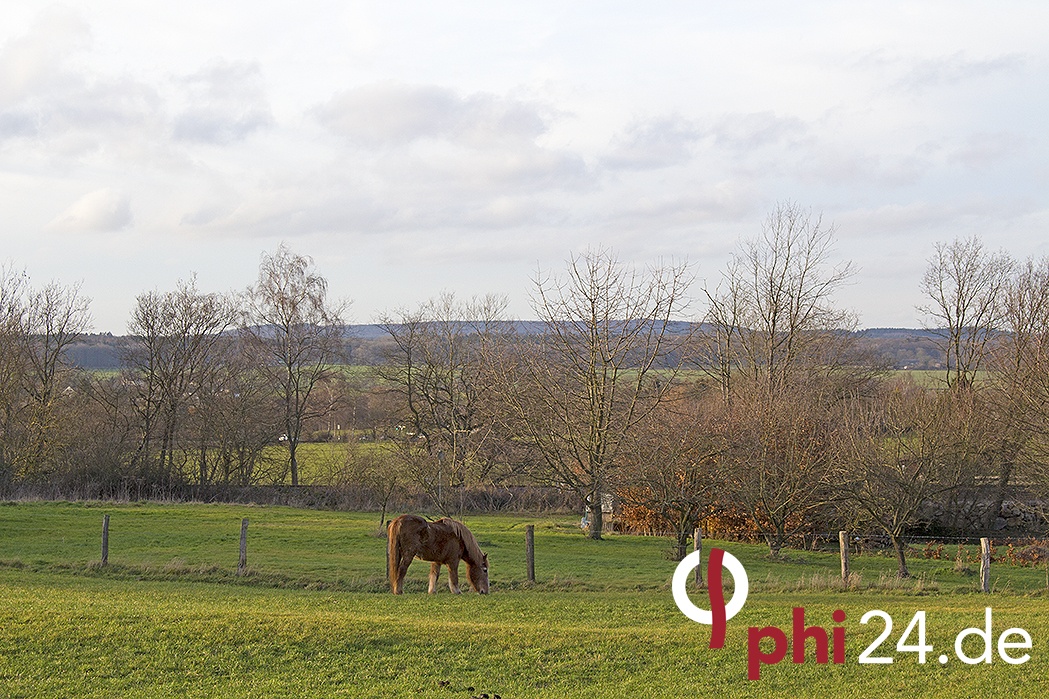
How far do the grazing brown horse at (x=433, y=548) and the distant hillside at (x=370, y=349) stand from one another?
793 inches

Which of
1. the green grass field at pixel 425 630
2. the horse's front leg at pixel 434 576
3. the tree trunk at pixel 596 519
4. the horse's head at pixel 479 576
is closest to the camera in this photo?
the green grass field at pixel 425 630

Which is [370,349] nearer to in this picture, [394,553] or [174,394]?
[174,394]

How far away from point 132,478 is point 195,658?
34.6 meters

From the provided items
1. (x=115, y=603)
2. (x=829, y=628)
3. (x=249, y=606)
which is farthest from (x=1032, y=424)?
(x=115, y=603)

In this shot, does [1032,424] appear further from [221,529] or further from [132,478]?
[132,478]

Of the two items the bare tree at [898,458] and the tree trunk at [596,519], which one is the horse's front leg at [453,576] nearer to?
the bare tree at [898,458]

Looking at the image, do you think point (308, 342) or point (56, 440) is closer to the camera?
point (56, 440)

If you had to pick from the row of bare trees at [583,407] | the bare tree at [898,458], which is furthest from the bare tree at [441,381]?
the bare tree at [898,458]

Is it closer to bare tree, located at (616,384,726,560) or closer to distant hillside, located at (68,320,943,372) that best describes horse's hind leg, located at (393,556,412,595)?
bare tree, located at (616,384,726,560)

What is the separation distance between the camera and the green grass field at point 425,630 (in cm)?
1103

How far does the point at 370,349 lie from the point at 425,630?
1905 inches

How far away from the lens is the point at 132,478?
4322 centimetres

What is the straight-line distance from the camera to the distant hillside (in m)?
49.8

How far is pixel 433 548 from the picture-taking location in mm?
18328
